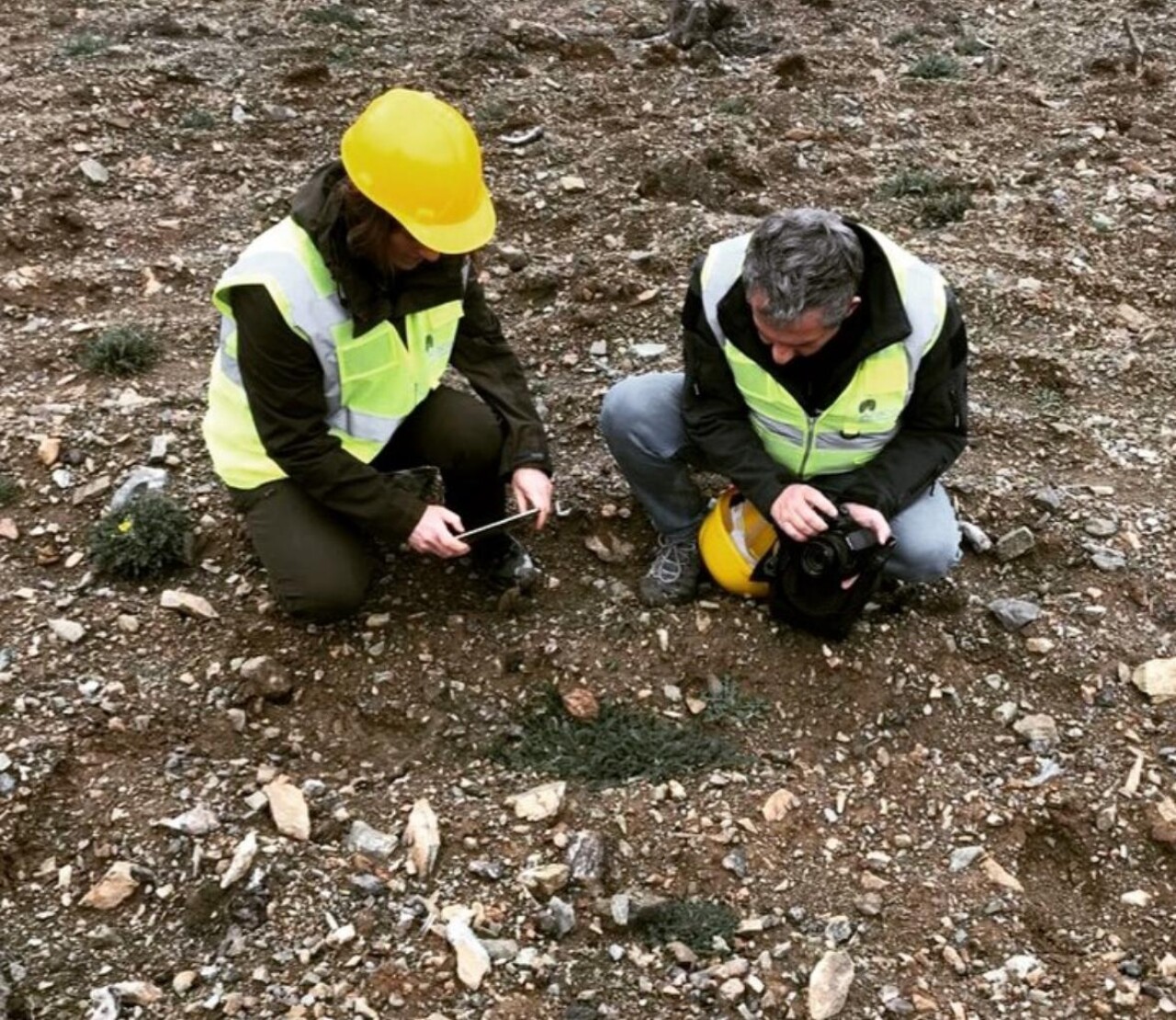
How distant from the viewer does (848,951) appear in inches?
122

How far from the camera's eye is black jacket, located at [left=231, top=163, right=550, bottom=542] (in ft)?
10.8

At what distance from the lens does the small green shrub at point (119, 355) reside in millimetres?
5094

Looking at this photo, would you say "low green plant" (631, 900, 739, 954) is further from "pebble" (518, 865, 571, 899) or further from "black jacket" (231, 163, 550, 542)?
"black jacket" (231, 163, 550, 542)

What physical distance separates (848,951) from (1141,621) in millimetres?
1683

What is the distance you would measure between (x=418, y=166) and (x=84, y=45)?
234 inches

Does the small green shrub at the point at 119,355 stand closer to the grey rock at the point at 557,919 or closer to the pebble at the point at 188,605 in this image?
the pebble at the point at 188,605

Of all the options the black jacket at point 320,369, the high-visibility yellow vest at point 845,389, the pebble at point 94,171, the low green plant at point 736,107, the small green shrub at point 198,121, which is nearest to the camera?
→ the black jacket at point 320,369

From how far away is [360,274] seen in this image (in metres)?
3.31

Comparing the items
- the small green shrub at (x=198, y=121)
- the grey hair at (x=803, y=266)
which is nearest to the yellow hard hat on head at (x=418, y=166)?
the grey hair at (x=803, y=266)

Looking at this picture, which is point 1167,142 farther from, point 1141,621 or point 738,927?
point 738,927

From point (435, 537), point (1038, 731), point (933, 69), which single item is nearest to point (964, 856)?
point (1038, 731)

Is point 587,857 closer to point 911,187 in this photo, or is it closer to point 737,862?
point 737,862

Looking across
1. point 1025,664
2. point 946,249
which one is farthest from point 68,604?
point 946,249

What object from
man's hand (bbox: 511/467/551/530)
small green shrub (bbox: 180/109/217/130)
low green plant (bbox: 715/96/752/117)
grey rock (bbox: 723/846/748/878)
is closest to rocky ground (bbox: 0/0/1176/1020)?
grey rock (bbox: 723/846/748/878)
